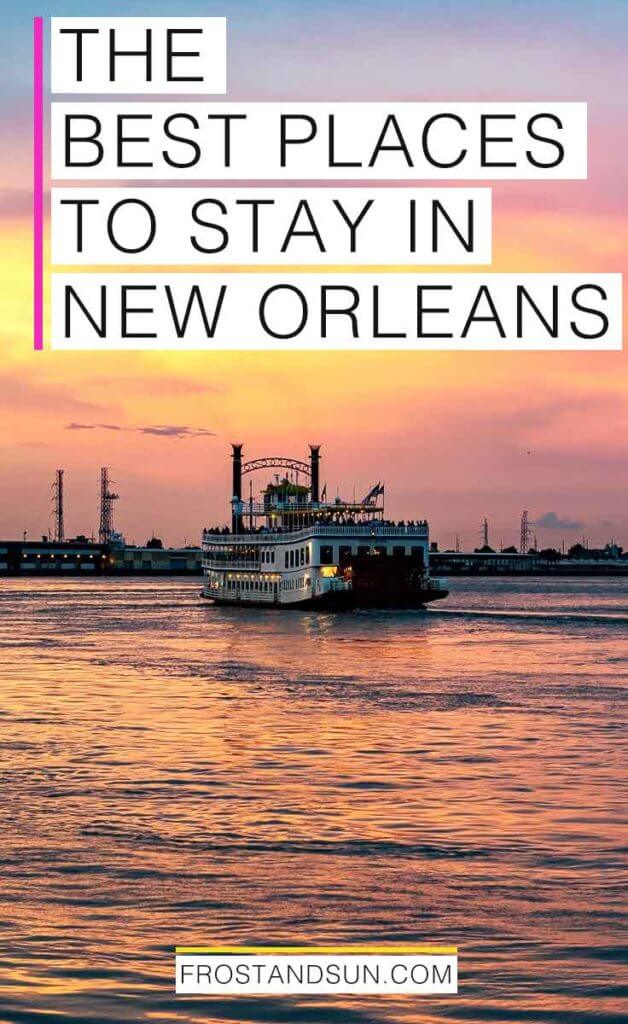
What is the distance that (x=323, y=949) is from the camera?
16234 mm

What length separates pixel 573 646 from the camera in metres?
78.6

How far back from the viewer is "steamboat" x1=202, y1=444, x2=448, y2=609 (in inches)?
4163

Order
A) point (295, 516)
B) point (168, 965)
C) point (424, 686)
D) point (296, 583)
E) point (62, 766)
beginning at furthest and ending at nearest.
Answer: point (295, 516), point (296, 583), point (424, 686), point (62, 766), point (168, 965)

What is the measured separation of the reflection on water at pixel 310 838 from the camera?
1499 centimetres

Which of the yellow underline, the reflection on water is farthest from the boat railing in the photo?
the yellow underline

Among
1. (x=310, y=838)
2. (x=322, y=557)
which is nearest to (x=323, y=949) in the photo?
(x=310, y=838)

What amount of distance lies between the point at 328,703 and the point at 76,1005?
31.5 meters

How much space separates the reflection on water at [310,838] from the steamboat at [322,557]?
52.6m

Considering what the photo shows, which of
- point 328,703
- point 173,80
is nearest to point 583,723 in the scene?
point 328,703

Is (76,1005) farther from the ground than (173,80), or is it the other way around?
(173,80)

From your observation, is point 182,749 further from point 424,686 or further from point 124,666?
point 124,666

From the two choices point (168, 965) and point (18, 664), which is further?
point (18, 664)

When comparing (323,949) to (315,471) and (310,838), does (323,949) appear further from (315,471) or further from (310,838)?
(315,471)

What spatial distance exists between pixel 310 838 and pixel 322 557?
8387 cm
